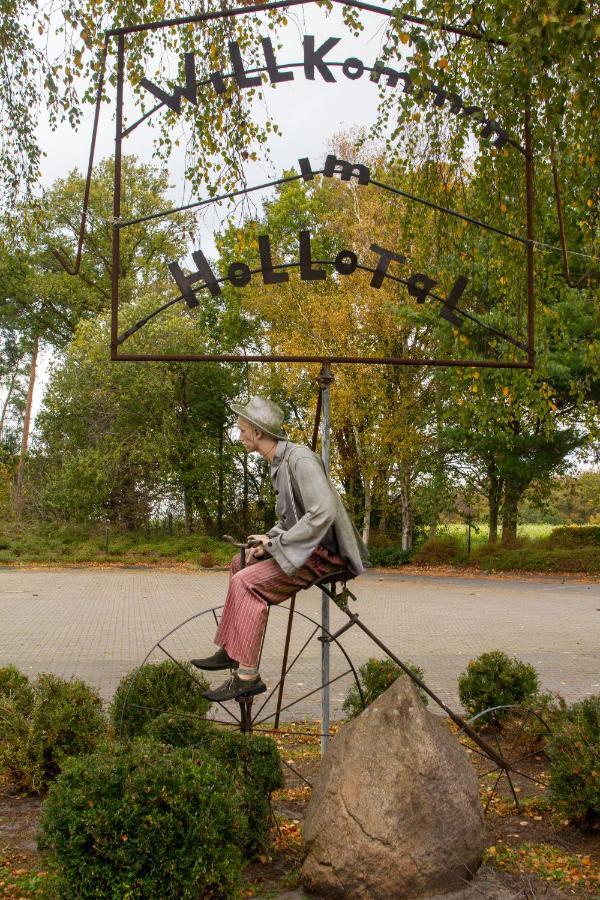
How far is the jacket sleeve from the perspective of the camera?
4.44 m

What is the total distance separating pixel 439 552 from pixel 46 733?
2205 cm

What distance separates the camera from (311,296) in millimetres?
24547

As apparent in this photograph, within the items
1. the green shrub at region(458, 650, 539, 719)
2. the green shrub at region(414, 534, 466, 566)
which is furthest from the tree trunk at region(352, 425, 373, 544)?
the green shrub at region(458, 650, 539, 719)

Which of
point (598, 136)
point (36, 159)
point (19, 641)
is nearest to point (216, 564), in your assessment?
point (19, 641)

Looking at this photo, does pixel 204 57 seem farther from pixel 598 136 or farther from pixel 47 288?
pixel 47 288

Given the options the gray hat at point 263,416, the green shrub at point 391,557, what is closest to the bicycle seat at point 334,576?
the gray hat at point 263,416

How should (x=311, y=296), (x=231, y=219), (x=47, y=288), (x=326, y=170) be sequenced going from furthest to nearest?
(x=47, y=288), (x=311, y=296), (x=231, y=219), (x=326, y=170)

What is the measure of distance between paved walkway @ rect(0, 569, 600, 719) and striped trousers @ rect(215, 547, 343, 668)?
12.1 ft

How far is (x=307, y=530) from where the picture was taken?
4.45 metres

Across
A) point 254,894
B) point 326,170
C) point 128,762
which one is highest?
point 326,170

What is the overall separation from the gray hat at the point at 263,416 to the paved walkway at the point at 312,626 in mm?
3977

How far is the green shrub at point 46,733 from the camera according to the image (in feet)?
17.9

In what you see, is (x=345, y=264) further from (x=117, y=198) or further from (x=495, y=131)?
(x=495, y=131)

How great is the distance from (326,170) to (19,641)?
A: 8.91 metres
